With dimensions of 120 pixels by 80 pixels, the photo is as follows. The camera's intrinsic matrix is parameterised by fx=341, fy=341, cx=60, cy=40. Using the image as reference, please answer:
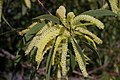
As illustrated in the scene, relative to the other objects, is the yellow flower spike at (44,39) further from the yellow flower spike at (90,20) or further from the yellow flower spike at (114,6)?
the yellow flower spike at (114,6)

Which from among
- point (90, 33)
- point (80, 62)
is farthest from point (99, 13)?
point (80, 62)

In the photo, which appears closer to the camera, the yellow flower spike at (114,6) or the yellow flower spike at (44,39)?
the yellow flower spike at (44,39)

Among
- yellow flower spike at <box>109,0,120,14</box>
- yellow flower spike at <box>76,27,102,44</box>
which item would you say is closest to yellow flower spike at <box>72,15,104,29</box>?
yellow flower spike at <box>76,27,102,44</box>

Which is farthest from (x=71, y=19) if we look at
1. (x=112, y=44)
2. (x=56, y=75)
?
(x=112, y=44)

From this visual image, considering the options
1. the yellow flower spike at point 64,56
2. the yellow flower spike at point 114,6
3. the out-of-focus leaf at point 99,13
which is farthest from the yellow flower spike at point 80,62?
the yellow flower spike at point 114,6

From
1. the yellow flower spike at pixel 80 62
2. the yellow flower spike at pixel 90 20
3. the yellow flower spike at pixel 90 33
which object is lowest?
the yellow flower spike at pixel 80 62

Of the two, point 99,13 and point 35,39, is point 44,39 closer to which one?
point 35,39

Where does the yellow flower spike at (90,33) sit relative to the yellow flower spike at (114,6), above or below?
below

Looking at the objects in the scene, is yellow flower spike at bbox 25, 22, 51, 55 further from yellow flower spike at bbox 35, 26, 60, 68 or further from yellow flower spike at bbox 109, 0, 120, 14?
yellow flower spike at bbox 109, 0, 120, 14
